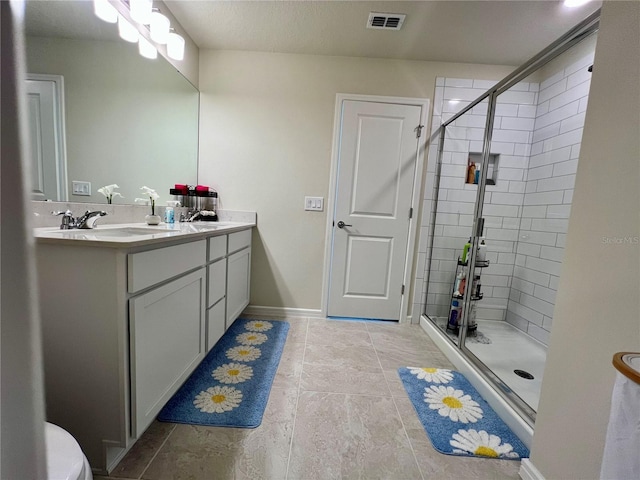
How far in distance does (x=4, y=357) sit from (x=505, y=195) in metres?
2.73

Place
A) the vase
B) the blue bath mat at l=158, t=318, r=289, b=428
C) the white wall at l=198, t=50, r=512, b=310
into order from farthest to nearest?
the white wall at l=198, t=50, r=512, b=310, the vase, the blue bath mat at l=158, t=318, r=289, b=428

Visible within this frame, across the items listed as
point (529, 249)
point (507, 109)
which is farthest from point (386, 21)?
point (529, 249)

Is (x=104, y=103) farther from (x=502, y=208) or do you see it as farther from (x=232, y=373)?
(x=502, y=208)

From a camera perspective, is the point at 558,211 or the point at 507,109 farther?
the point at 507,109

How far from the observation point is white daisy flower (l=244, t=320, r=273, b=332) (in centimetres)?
204

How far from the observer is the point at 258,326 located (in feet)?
6.89

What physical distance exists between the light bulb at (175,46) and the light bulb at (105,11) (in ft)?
1.35

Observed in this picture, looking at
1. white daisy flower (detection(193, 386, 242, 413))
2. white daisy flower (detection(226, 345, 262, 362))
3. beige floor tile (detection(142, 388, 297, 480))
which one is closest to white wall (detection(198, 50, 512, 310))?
white daisy flower (detection(226, 345, 262, 362))

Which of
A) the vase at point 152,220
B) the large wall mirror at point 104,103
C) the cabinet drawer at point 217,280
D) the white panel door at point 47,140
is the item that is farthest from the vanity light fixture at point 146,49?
the cabinet drawer at point 217,280

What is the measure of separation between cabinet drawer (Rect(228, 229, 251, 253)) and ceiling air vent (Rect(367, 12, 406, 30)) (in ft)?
5.49

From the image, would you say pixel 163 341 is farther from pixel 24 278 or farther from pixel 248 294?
pixel 248 294

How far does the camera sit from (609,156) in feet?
2.44

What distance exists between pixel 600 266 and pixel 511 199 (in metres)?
1.71

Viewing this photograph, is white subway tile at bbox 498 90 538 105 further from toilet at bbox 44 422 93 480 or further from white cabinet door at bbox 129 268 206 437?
toilet at bbox 44 422 93 480
